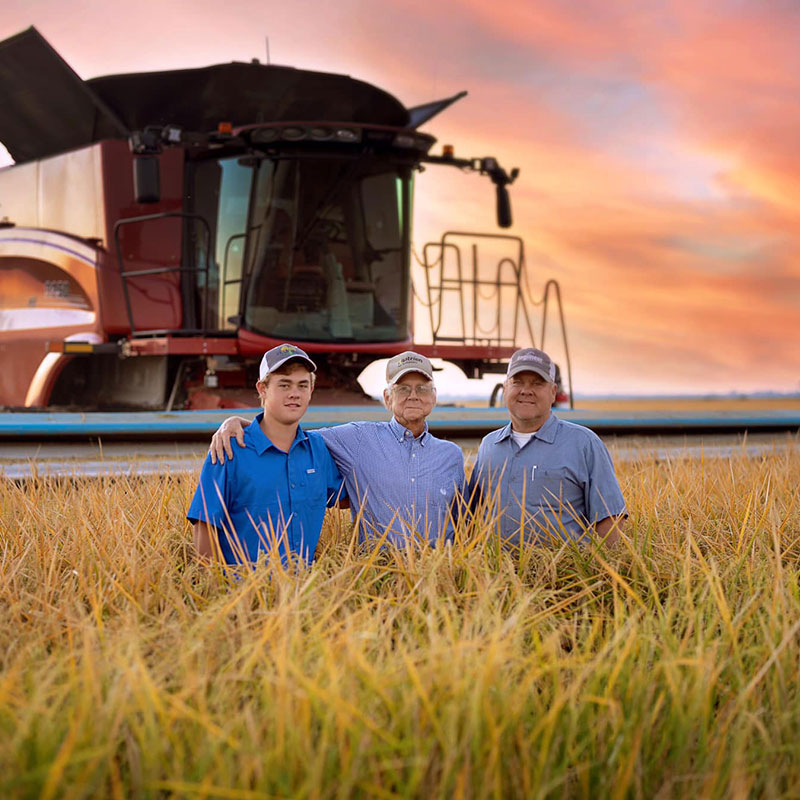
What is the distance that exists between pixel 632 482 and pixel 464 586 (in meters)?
2.10

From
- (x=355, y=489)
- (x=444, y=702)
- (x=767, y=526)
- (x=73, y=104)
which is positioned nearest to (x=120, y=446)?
(x=355, y=489)

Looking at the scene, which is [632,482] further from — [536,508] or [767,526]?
[536,508]

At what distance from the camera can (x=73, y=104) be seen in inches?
338

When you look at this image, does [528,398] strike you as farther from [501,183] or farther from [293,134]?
[501,183]

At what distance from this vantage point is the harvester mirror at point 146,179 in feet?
22.3

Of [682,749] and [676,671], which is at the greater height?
[676,671]

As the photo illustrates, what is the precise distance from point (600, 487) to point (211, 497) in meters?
1.28

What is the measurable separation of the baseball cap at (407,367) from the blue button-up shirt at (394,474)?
162 millimetres

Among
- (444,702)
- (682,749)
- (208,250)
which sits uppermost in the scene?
(208,250)

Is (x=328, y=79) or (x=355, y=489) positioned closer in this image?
(x=355, y=489)

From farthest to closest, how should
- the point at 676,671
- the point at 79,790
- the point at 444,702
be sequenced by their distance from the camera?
the point at 676,671 < the point at 444,702 < the point at 79,790

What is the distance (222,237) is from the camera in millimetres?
8039

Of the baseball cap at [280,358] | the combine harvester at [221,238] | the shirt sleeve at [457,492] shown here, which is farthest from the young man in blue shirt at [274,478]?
the combine harvester at [221,238]

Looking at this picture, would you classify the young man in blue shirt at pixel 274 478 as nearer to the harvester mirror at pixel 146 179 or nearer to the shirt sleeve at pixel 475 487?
the shirt sleeve at pixel 475 487
